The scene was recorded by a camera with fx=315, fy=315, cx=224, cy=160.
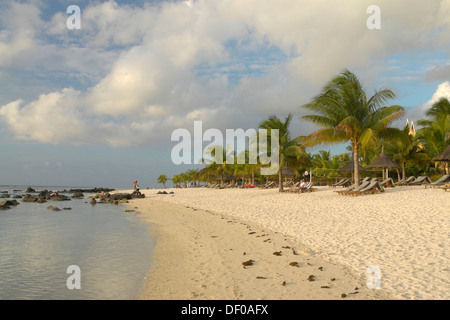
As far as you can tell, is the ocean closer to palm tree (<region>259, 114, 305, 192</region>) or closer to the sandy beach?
the sandy beach

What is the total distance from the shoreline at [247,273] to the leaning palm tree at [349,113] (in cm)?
1066

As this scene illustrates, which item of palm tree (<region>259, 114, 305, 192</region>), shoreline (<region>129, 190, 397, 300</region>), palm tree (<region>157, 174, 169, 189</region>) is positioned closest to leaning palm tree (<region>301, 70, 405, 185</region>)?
palm tree (<region>259, 114, 305, 192</region>)

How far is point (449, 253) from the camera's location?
19.2ft

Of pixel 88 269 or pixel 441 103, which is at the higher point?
pixel 441 103

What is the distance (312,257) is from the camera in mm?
6316

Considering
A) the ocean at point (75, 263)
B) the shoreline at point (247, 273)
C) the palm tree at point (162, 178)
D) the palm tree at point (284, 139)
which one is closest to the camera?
the shoreline at point (247, 273)

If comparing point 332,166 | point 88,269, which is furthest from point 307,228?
point 332,166

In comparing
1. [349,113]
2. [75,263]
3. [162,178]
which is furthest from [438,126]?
[162,178]

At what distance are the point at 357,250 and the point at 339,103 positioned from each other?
504 inches

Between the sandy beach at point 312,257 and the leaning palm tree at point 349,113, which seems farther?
the leaning palm tree at point 349,113

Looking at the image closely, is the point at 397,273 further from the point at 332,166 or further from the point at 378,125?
the point at 332,166

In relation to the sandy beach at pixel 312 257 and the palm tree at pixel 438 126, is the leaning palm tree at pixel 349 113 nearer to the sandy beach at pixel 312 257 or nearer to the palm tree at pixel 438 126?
the sandy beach at pixel 312 257

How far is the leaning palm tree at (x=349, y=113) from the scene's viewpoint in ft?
55.2

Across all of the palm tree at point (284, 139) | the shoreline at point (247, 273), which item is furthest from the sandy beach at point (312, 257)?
the palm tree at point (284, 139)
